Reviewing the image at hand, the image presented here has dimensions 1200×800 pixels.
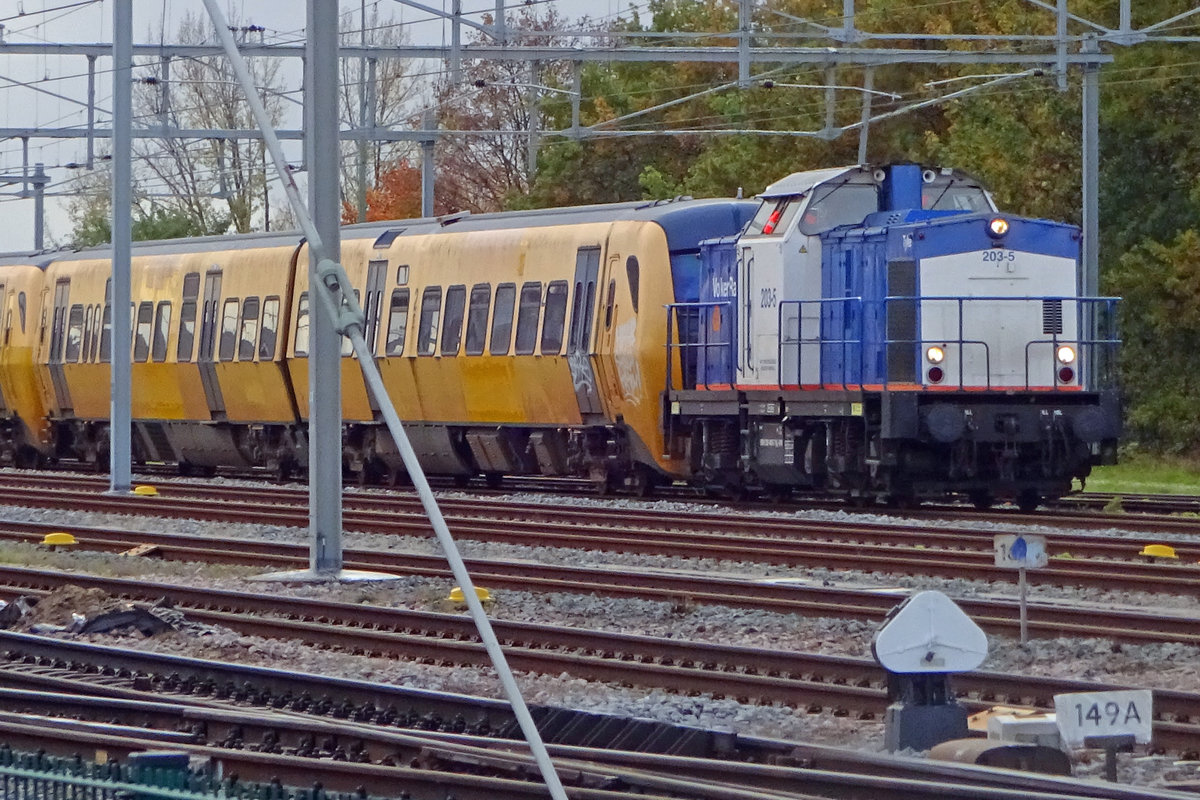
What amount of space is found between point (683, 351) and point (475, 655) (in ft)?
35.9

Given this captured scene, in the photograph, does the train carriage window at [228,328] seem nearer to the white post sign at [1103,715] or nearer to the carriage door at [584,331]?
the carriage door at [584,331]

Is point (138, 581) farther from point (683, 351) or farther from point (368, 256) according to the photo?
point (368, 256)

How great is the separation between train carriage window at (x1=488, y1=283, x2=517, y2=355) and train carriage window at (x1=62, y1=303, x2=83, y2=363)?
32.4ft

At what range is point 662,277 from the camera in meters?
21.5

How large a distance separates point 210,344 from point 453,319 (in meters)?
5.54

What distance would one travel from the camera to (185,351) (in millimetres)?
28922

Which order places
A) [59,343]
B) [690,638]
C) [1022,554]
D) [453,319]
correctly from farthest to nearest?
1. [59,343]
2. [453,319]
3. [690,638]
4. [1022,554]

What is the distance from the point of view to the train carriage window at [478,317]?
24.0 m

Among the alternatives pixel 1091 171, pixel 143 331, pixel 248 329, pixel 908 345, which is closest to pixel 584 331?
pixel 908 345

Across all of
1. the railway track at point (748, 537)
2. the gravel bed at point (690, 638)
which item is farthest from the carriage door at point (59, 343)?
the gravel bed at point (690, 638)

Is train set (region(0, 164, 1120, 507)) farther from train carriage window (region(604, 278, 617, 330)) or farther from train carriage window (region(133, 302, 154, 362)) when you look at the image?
train carriage window (region(133, 302, 154, 362))

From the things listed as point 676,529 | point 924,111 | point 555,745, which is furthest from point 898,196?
point 924,111

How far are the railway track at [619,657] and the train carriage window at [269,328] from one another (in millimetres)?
12426

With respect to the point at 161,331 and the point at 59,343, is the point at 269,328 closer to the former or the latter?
the point at 161,331
